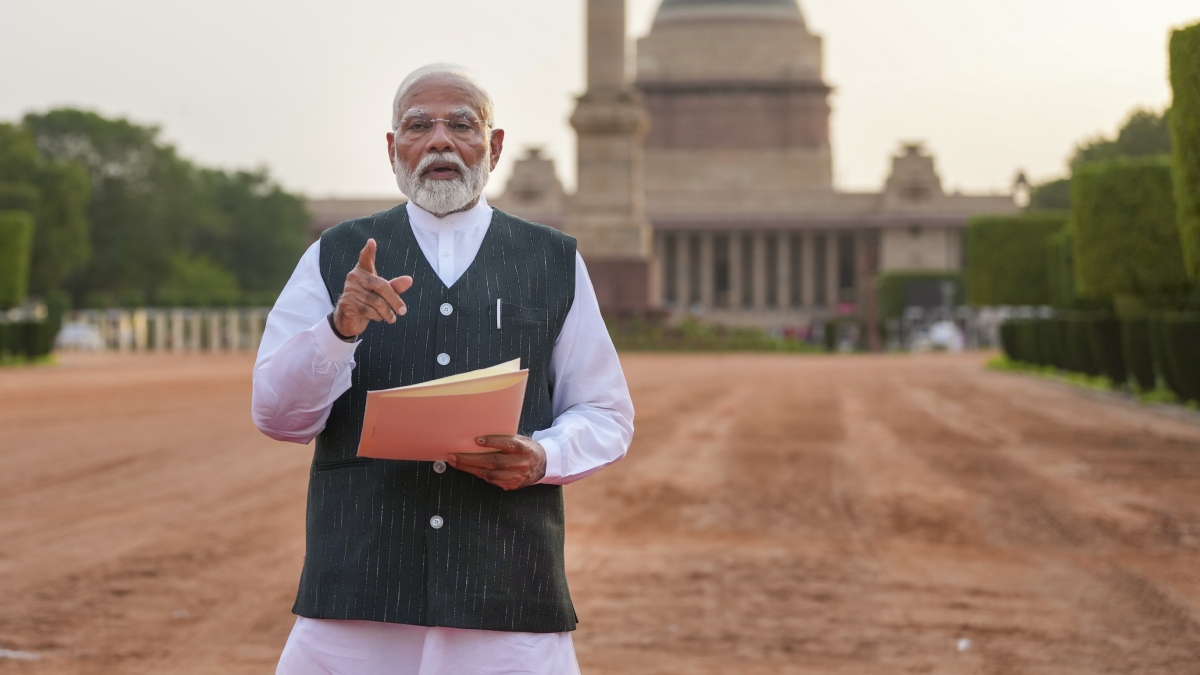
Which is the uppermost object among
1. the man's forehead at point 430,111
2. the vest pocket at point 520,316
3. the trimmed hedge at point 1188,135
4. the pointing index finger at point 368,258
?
the trimmed hedge at point 1188,135

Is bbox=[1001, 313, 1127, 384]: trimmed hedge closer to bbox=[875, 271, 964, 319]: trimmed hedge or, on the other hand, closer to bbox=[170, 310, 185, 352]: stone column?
bbox=[875, 271, 964, 319]: trimmed hedge

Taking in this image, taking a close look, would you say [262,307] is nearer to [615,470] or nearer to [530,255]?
[615,470]

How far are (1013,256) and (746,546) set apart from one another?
36.5 m

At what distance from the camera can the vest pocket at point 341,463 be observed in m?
3.90

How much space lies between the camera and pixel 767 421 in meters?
22.5

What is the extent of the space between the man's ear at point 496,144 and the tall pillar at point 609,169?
143 ft

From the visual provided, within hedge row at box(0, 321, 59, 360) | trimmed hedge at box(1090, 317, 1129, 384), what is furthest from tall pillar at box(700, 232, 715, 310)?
trimmed hedge at box(1090, 317, 1129, 384)

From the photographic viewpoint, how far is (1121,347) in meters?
28.6

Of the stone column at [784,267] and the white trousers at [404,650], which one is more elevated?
A: the stone column at [784,267]

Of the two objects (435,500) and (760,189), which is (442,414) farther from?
(760,189)

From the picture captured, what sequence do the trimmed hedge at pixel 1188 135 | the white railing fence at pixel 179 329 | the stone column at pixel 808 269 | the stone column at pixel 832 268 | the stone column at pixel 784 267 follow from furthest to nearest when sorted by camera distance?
the stone column at pixel 832 268
the stone column at pixel 808 269
the stone column at pixel 784 267
the white railing fence at pixel 179 329
the trimmed hedge at pixel 1188 135

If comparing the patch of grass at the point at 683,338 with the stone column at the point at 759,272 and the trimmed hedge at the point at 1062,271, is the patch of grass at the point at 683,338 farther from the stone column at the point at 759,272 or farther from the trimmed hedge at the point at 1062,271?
the stone column at the point at 759,272

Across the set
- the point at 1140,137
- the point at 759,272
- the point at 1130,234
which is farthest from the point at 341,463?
the point at 759,272

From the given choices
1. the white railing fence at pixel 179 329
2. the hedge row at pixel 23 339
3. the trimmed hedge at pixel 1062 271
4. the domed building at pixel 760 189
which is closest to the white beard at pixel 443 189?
the trimmed hedge at pixel 1062 271
